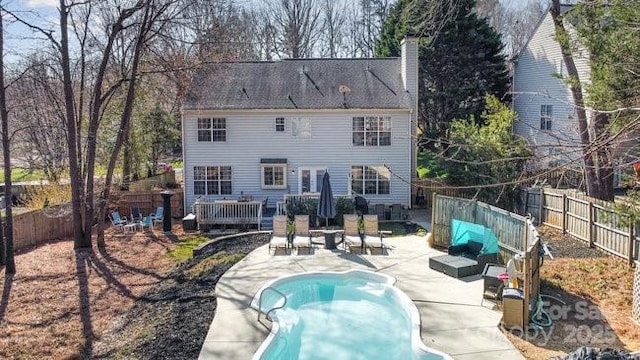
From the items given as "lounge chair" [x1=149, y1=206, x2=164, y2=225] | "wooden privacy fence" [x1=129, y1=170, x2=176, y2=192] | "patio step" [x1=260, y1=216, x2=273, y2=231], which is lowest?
"patio step" [x1=260, y1=216, x2=273, y2=231]

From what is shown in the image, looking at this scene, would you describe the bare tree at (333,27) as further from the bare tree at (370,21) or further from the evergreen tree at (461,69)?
the evergreen tree at (461,69)

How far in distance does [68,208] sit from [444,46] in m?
22.2

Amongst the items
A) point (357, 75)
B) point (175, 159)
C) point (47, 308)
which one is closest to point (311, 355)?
point (47, 308)

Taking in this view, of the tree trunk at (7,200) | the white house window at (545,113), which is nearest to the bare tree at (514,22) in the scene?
the white house window at (545,113)

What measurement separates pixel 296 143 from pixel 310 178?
Result: 1.71 metres

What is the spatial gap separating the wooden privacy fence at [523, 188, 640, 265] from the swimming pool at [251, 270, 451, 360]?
5335 millimetres

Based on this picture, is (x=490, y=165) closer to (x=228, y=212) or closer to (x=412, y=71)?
(x=412, y=71)

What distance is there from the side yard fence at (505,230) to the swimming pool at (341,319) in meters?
2.14

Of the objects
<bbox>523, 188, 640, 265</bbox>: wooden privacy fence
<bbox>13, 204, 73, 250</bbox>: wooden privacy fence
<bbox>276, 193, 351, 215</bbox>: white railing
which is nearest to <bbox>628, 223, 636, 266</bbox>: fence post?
<bbox>523, 188, 640, 265</bbox>: wooden privacy fence

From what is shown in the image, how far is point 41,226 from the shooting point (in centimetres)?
1903

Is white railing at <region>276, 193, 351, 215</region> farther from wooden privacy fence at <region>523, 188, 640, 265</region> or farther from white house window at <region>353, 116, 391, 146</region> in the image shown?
wooden privacy fence at <region>523, 188, 640, 265</region>

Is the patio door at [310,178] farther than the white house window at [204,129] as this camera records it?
Yes

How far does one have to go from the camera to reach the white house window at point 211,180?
23125 millimetres

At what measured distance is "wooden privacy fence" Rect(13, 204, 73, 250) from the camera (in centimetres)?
1780
